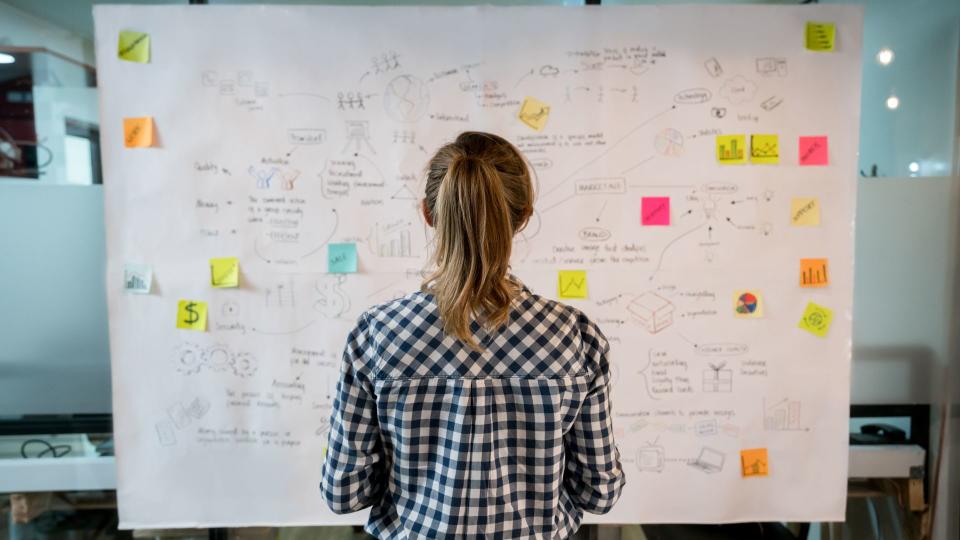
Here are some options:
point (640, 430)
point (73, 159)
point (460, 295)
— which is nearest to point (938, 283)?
point (640, 430)

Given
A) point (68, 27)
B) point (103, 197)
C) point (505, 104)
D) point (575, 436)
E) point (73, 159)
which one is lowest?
point (575, 436)

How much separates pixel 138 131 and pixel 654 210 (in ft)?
5.14

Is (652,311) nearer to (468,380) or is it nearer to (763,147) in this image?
(763,147)

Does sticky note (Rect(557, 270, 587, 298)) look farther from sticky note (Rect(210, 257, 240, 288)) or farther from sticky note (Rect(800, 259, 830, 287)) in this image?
sticky note (Rect(210, 257, 240, 288))

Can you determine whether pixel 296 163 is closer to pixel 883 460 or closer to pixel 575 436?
pixel 575 436

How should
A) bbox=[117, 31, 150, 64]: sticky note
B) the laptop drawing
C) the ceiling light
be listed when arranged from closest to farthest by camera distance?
bbox=[117, 31, 150, 64]: sticky note
the laptop drawing
the ceiling light

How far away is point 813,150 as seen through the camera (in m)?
1.71

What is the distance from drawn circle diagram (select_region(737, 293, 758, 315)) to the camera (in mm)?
1730

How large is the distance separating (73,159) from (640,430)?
200cm

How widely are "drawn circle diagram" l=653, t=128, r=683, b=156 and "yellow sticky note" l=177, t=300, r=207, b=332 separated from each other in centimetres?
146

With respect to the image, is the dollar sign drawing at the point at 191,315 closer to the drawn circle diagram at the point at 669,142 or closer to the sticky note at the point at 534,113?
the sticky note at the point at 534,113

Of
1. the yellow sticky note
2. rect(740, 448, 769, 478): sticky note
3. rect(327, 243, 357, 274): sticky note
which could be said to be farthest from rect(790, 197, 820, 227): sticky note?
the yellow sticky note

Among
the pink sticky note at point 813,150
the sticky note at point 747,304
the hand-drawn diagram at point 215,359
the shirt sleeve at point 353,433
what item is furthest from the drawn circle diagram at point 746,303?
the hand-drawn diagram at point 215,359

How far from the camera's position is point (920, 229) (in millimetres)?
1910
